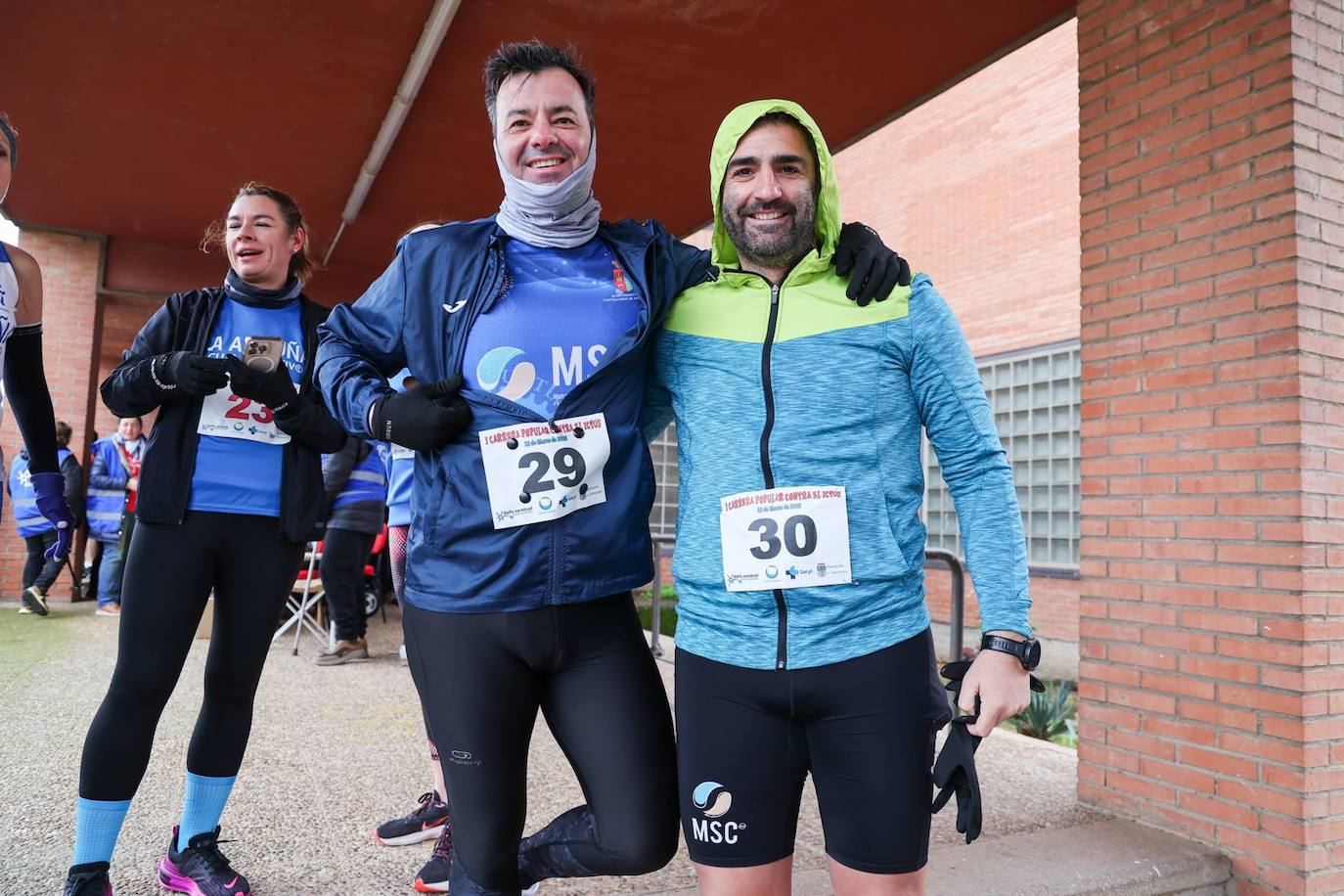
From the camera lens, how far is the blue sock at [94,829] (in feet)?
7.36

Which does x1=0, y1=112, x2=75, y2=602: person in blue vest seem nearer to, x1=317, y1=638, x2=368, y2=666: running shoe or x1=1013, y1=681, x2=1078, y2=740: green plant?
x1=317, y1=638, x2=368, y2=666: running shoe

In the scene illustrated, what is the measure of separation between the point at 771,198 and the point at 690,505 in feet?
2.03

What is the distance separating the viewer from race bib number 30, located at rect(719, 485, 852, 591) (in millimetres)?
Answer: 1629

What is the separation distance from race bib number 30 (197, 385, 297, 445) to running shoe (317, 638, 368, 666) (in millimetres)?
4014

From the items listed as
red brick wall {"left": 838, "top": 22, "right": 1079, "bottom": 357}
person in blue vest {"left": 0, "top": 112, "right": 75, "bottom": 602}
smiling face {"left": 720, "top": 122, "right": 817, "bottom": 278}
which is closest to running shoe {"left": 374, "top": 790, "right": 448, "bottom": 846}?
person in blue vest {"left": 0, "top": 112, "right": 75, "bottom": 602}

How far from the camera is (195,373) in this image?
2256 millimetres

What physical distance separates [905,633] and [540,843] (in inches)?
35.3

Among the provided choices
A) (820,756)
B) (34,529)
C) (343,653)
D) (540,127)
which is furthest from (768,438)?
(34,529)

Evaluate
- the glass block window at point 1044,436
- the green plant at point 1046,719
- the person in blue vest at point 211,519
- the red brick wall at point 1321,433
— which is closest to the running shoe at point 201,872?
the person in blue vest at point 211,519

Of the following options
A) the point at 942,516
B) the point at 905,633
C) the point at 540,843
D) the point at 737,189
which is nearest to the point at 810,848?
the point at 540,843

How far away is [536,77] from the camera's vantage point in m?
1.88

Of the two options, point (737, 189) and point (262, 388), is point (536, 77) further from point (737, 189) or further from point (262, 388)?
point (262, 388)

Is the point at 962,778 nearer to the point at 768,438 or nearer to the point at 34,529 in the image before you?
the point at 768,438

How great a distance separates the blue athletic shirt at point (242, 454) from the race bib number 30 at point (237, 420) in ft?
0.06
